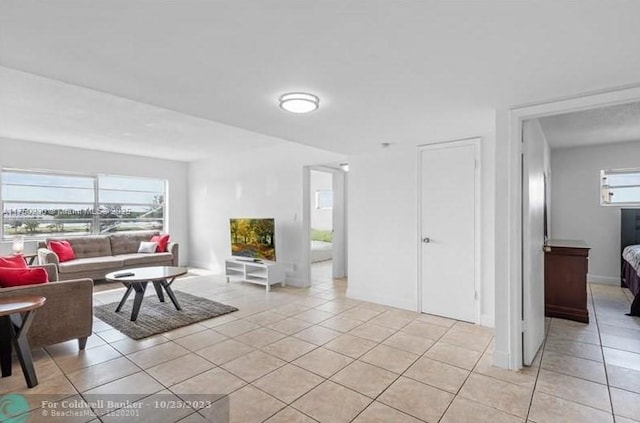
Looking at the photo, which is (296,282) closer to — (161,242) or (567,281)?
(161,242)

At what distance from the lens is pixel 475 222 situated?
146 inches

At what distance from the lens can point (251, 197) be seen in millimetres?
6352

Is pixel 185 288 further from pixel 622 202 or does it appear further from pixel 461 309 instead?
pixel 622 202

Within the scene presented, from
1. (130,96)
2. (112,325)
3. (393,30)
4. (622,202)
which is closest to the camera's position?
A: (393,30)

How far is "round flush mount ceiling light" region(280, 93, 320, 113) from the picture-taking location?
2.42m

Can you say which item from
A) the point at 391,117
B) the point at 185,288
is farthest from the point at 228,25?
the point at 185,288

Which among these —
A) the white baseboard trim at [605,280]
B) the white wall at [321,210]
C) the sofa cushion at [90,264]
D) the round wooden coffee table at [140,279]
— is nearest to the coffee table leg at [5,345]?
the round wooden coffee table at [140,279]

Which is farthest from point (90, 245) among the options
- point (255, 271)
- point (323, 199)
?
point (323, 199)

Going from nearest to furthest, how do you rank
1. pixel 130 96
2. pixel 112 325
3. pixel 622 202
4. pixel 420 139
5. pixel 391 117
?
pixel 130 96, pixel 391 117, pixel 112 325, pixel 420 139, pixel 622 202

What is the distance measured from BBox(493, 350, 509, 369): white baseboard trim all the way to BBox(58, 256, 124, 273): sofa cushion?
588cm

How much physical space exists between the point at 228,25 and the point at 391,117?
1860 mm

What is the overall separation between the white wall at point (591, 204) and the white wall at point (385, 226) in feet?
11.3

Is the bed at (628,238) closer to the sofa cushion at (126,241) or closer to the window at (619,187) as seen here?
the window at (619,187)

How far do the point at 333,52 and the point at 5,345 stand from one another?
3.23 m
